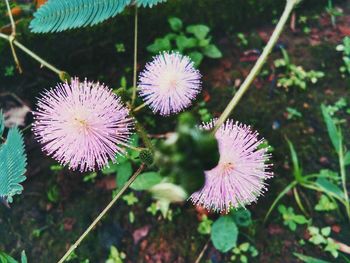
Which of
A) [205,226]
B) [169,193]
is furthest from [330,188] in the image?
[169,193]

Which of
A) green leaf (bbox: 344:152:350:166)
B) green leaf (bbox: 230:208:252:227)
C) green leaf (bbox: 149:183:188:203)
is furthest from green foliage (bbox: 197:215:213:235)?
green leaf (bbox: 149:183:188:203)

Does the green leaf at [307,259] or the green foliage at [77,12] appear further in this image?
the green leaf at [307,259]

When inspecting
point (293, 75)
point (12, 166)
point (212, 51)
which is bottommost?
point (293, 75)

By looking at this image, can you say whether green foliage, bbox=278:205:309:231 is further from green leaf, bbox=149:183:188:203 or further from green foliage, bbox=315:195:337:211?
green leaf, bbox=149:183:188:203

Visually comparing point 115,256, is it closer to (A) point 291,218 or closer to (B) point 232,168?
(A) point 291,218

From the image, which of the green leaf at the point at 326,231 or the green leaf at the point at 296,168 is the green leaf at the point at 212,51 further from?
the green leaf at the point at 326,231

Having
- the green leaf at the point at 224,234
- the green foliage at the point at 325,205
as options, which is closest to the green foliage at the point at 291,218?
the green foliage at the point at 325,205

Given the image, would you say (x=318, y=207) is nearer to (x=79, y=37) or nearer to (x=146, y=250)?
(x=146, y=250)
